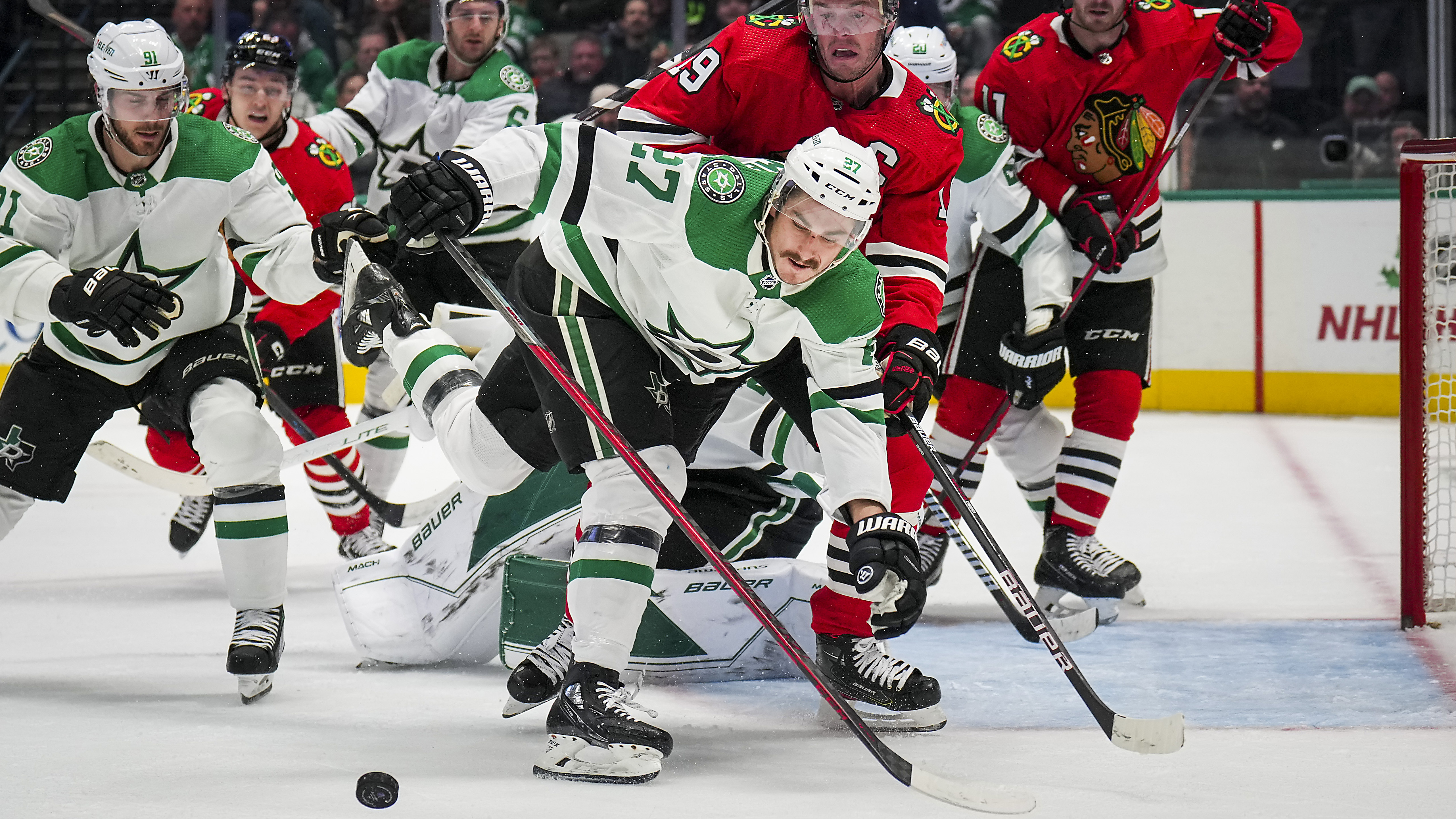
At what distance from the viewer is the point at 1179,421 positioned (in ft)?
20.0

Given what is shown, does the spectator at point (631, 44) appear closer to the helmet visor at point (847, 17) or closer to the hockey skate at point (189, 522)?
the hockey skate at point (189, 522)

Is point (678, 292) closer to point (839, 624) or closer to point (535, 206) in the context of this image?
point (535, 206)

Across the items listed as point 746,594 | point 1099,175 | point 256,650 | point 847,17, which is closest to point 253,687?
point 256,650

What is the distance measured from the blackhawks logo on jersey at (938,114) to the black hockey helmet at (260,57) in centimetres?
177

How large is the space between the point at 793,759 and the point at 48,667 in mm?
1469

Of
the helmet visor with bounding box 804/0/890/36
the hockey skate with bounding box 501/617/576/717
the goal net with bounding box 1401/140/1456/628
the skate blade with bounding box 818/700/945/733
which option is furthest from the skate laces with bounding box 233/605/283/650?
the goal net with bounding box 1401/140/1456/628

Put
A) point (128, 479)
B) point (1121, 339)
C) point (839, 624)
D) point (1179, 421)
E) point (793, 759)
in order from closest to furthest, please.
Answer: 1. point (793, 759)
2. point (839, 624)
3. point (1121, 339)
4. point (128, 479)
5. point (1179, 421)

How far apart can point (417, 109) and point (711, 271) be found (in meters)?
2.12

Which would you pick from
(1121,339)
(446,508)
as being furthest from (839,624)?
(1121,339)

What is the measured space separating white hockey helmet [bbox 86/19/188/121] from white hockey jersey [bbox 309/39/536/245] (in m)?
1.36

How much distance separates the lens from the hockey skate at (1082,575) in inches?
126

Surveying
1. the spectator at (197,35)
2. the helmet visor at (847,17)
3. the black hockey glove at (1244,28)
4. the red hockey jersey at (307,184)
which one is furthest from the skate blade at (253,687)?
the spectator at (197,35)

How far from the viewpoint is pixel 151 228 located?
8.71 ft

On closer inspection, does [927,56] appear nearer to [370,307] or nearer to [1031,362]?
[1031,362]
